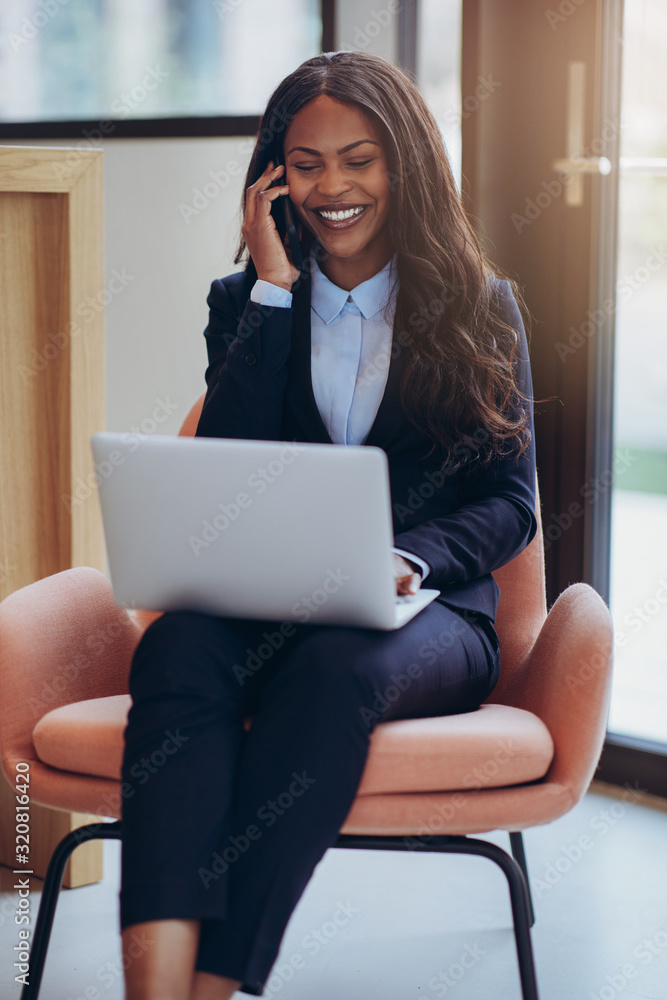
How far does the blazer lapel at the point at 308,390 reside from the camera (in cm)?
A: 148

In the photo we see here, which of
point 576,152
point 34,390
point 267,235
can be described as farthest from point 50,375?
point 576,152

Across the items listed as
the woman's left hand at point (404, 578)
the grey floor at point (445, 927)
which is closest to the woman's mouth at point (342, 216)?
the woman's left hand at point (404, 578)

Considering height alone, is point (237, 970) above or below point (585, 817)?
above

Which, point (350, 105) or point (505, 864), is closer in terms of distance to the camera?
point (505, 864)

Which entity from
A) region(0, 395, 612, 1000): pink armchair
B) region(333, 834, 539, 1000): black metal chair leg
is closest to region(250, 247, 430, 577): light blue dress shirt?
region(0, 395, 612, 1000): pink armchair

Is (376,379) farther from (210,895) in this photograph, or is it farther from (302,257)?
(210,895)

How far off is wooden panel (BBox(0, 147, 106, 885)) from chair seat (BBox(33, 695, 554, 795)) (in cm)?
59

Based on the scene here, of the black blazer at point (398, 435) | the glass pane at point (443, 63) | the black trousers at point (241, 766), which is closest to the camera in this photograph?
the black trousers at point (241, 766)

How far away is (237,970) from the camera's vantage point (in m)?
1.03

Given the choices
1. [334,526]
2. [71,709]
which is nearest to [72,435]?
[71,709]

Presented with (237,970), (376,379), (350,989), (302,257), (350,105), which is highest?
(350,105)

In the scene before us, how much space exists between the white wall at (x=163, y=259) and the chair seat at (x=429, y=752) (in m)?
1.29

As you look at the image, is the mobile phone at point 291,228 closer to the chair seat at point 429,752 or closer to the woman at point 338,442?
the woman at point 338,442

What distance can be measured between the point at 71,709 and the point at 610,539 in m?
1.16
